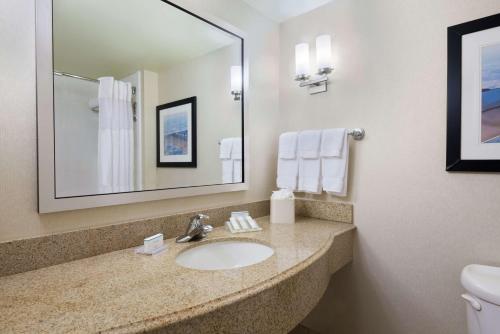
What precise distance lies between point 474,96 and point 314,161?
2.54 feet

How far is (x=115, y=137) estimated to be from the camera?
1.08 meters

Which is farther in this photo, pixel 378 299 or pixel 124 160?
pixel 378 299

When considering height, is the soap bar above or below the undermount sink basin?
above

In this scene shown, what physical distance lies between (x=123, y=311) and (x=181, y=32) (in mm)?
1239

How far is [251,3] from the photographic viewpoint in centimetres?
160

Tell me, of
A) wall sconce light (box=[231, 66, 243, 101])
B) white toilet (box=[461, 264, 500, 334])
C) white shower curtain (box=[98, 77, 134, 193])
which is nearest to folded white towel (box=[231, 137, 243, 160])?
wall sconce light (box=[231, 66, 243, 101])

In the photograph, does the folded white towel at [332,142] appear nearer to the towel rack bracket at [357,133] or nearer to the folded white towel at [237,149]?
the towel rack bracket at [357,133]

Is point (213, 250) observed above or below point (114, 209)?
below

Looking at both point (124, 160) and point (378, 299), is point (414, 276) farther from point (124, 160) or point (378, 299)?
point (124, 160)

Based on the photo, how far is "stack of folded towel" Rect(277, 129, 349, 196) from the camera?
1443 millimetres

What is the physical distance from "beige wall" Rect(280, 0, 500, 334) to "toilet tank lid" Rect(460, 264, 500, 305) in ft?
0.25

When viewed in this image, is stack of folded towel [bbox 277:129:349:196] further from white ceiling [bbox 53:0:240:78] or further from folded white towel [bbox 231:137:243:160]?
white ceiling [bbox 53:0:240:78]

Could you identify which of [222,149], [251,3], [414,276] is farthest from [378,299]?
[251,3]

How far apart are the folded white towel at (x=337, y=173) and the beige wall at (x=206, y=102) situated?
561 mm
